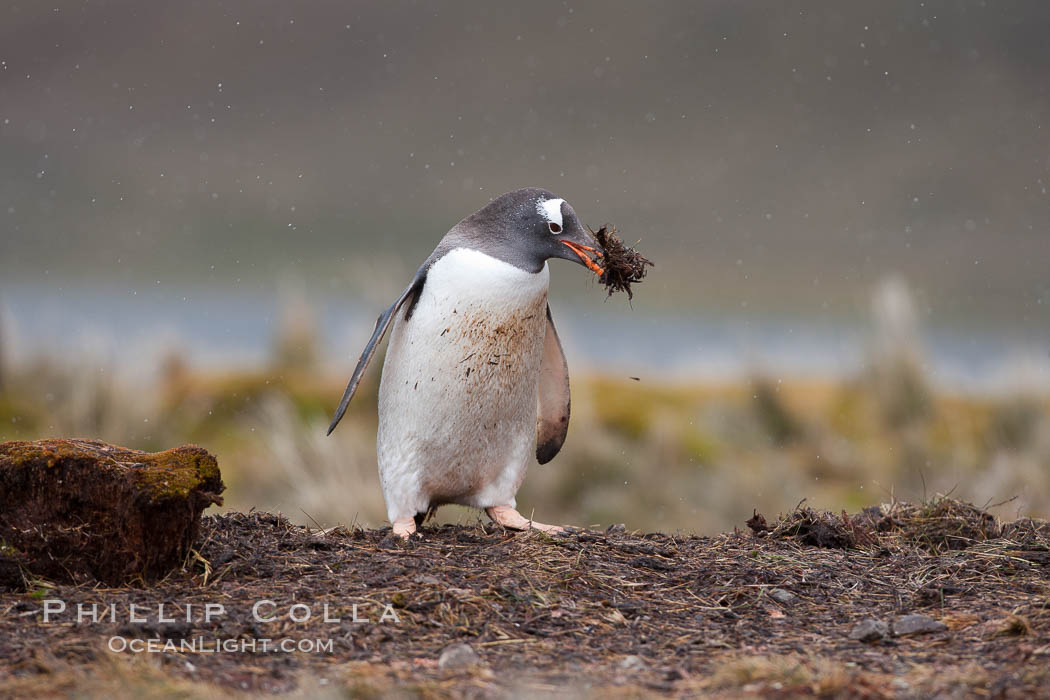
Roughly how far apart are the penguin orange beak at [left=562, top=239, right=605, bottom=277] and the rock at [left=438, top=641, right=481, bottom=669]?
7.37 ft

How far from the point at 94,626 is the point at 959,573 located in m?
3.53

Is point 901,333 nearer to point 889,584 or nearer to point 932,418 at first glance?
point 932,418

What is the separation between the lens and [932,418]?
45.8ft

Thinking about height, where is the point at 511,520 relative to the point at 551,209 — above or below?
below

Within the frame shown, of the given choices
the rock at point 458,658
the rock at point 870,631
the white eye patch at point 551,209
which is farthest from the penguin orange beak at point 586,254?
the rock at point 458,658

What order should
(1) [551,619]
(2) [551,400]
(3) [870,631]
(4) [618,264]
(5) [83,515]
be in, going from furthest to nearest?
1. (2) [551,400]
2. (4) [618,264]
3. (5) [83,515]
4. (1) [551,619]
5. (3) [870,631]

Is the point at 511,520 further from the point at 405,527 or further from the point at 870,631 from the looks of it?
the point at 870,631

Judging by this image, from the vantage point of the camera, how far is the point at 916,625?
12.7 feet

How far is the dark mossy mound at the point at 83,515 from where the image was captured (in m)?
3.99

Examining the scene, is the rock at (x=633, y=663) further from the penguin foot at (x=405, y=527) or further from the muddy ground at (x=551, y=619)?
the penguin foot at (x=405, y=527)

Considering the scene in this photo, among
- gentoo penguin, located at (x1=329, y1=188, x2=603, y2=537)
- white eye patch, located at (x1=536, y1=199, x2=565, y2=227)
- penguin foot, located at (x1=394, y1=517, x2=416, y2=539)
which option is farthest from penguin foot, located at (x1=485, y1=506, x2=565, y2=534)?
white eye patch, located at (x1=536, y1=199, x2=565, y2=227)

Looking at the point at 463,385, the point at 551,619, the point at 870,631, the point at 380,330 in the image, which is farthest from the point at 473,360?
the point at 870,631

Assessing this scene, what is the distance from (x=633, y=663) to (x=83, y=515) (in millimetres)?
2125

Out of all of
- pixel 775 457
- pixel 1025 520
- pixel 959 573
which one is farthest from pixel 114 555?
pixel 775 457
